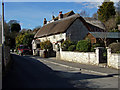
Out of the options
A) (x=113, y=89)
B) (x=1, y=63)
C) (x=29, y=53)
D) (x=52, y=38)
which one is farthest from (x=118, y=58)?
(x=29, y=53)

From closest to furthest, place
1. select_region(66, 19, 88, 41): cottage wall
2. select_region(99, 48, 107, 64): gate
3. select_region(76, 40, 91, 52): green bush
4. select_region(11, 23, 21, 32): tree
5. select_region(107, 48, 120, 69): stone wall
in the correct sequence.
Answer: select_region(107, 48, 120, 69): stone wall → select_region(99, 48, 107, 64): gate → select_region(76, 40, 91, 52): green bush → select_region(66, 19, 88, 41): cottage wall → select_region(11, 23, 21, 32): tree

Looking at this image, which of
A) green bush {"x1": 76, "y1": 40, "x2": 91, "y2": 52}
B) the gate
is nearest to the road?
the gate

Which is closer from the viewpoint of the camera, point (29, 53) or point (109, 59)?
point (109, 59)

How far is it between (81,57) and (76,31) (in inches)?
585

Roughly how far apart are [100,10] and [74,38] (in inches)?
952

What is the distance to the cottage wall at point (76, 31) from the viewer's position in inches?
1248

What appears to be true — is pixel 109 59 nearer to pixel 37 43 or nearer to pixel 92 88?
Answer: pixel 92 88

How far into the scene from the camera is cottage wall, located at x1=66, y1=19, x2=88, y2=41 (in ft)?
104

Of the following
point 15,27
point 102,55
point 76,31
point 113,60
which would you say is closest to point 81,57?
point 102,55

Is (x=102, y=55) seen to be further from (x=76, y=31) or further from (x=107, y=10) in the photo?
(x=107, y=10)

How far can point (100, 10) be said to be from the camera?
172ft

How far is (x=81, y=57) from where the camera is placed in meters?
18.3

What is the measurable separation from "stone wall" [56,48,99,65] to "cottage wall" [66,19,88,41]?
8750 millimetres

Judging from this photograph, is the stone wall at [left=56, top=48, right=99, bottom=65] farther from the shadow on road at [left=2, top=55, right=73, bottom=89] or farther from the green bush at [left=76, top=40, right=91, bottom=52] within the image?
the shadow on road at [left=2, top=55, right=73, bottom=89]
